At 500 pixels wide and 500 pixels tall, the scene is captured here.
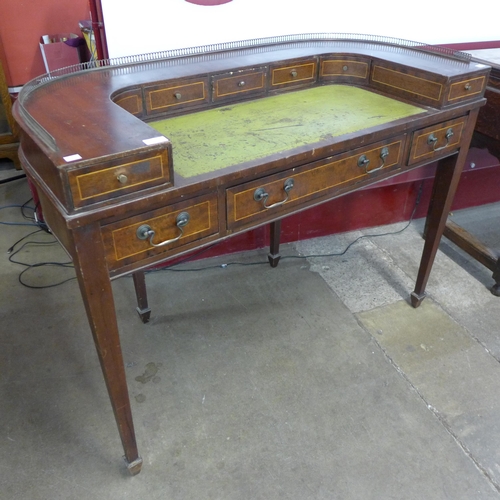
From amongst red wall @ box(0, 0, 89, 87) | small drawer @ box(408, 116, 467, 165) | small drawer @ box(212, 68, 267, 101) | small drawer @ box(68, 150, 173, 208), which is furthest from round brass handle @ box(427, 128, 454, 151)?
red wall @ box(0, 0, 89, 87)

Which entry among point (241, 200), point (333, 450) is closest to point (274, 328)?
point (333, 450)

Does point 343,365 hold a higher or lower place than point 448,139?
lower

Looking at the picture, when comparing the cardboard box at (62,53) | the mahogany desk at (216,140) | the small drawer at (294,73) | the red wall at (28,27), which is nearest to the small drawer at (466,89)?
the mahogany desk at (216,140)

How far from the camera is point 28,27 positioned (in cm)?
309

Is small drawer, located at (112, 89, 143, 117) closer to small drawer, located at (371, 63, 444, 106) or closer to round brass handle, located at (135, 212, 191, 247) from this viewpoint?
round brass handle, located at (135, 212, 191, 247)

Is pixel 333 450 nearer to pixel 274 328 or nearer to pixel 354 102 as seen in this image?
pixel 274 328

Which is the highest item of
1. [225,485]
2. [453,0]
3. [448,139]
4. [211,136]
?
[453,0]

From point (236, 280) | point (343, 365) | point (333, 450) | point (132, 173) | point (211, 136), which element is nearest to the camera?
point (132, 173)

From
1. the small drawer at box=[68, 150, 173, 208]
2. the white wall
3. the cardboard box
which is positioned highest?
the white wall

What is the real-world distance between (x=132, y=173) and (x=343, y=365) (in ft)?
4.22

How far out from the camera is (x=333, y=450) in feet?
5.54

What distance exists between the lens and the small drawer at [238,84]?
1711 millimetres

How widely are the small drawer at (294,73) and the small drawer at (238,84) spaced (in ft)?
0.18

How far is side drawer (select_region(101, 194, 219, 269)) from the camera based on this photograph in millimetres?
1181
